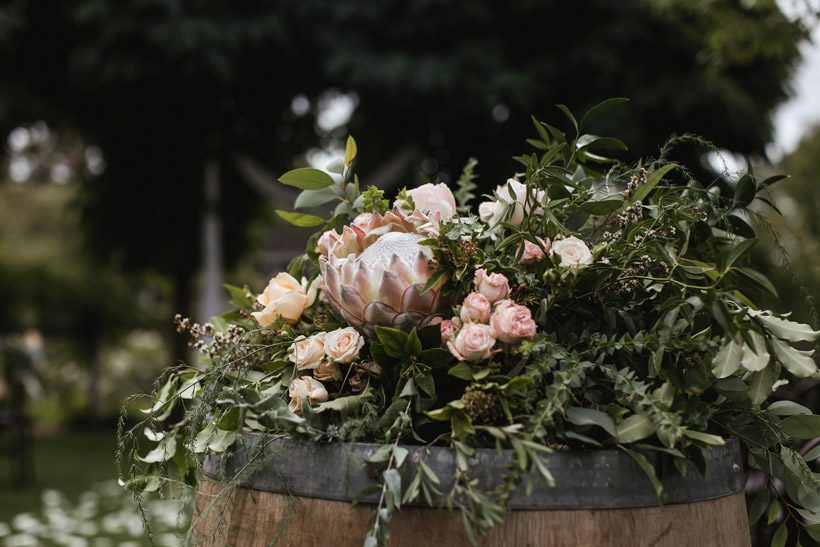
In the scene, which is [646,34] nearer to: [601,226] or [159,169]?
[159,169]

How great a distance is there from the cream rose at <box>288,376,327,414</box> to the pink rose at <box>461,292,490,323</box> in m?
0.21

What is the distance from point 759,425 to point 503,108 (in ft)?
21.0

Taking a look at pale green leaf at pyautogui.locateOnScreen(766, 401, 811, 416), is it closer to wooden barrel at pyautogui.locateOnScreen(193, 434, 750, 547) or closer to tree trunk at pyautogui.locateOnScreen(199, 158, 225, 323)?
wooden barrel at pyautogui.locateOnScreen(193, 434, 750, 547)

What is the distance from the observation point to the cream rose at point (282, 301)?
113 cm

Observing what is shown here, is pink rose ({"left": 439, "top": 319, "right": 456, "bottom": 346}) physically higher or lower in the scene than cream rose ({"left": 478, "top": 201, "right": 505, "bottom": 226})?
lower

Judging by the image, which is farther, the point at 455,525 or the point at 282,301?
the point at 282,301

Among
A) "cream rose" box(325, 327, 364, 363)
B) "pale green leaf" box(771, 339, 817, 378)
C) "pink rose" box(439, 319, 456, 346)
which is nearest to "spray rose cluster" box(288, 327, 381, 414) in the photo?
"cream rose" box(325, 327, 364, 363)

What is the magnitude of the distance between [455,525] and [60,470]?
7081mm

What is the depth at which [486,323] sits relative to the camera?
94 centimetres

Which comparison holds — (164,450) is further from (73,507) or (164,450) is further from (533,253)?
(73,507)

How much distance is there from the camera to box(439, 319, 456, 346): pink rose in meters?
0.95

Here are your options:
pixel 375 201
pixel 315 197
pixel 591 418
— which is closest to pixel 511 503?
pixel 591 418

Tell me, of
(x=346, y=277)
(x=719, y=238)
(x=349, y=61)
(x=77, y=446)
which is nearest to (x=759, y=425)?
(x=719, y=238)

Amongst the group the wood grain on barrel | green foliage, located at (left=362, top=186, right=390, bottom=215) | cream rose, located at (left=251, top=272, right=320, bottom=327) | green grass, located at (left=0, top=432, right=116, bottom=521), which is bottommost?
the wood grain on barrel
